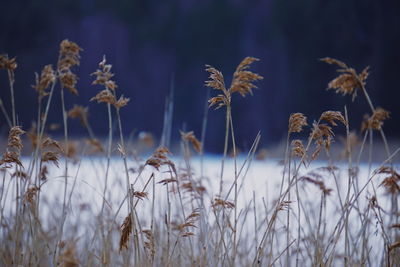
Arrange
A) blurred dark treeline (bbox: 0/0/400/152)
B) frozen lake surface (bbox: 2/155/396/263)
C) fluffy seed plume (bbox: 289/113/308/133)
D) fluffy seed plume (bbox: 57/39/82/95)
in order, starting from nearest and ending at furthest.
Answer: fluffy seed plume (bbox: 289/113/308/133) → fluffy seed plume (bbox: 57/39/82/95) → frozen lake surface (bbox: 2/155/396/263) → blurred dark treeline (bbox: 0/0/400/152)

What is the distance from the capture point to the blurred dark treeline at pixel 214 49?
580 cm

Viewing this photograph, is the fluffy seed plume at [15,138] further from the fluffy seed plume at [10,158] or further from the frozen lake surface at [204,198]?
the frozen lake surface at [204,198]

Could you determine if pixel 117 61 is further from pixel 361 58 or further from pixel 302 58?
pixel 361 58

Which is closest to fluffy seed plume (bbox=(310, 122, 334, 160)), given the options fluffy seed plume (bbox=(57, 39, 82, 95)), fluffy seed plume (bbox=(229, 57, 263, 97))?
fluffy seed plume (bbox=(229, 57, 263, 97))

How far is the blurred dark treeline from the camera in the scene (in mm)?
5805

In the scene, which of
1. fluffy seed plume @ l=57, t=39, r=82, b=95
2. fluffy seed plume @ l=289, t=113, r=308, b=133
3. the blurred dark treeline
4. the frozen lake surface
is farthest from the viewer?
the blurred dark treeline

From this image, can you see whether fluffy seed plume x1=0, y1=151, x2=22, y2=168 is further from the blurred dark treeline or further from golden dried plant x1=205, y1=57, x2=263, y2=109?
the blurred dark treeline

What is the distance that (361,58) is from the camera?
6.23 m

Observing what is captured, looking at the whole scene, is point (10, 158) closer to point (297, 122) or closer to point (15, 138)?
point (15, 138)

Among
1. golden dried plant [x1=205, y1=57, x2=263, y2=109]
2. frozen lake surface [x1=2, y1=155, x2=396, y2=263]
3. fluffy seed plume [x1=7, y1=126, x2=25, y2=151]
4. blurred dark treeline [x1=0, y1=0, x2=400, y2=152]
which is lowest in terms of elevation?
frozen lake surface [x1=2, y1=155, x2=396, y2=263]

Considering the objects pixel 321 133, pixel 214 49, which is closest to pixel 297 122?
pixel 321 133

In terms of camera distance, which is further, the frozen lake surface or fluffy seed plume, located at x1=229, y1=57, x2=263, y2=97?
the frozen lake surface

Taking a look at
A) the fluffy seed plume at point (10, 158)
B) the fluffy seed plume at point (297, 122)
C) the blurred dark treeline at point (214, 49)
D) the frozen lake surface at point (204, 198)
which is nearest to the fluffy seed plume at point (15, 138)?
the fluffy seed plume at point (10, 158)

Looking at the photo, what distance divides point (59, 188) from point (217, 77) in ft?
5.26
